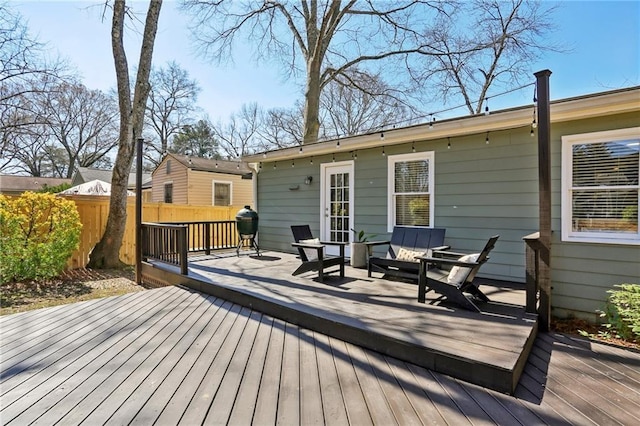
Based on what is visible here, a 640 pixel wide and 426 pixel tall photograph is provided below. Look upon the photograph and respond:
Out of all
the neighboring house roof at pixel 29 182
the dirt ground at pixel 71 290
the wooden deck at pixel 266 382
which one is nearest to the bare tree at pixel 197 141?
the neighboring house roof at pixel 29 182

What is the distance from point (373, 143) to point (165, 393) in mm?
Answer: 4619

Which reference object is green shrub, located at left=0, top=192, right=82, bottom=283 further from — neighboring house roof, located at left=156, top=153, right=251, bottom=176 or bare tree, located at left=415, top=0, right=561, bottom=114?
bare tree, located at left=415, top=0, right=561, bottom=114

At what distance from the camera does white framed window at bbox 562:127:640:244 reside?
3.60 meters

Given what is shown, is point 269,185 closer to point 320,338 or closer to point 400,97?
point 320,338

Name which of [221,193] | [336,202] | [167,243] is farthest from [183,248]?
[221,193]

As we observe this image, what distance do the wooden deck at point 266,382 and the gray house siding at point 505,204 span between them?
1041 mm

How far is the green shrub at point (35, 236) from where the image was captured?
5777mm

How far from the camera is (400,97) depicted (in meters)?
13.4

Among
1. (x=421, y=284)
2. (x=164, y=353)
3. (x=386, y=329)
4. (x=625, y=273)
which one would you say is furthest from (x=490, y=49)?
(x=164, y=353)

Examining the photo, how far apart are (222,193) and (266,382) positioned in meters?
13.5

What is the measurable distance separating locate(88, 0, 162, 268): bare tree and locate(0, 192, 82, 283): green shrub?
0.93 metres

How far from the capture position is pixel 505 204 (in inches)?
177

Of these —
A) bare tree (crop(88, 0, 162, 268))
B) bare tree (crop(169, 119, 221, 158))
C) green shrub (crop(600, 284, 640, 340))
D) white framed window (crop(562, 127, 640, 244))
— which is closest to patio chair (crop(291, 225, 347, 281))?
white framed window (crop(562, 127, 640, 244))

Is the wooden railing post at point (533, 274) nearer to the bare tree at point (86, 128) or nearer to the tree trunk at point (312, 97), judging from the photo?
the tree trunk at point (312, 97)
